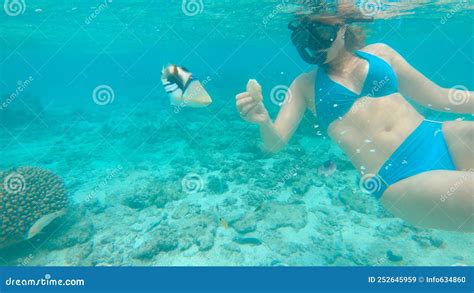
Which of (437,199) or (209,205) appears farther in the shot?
(209,205)

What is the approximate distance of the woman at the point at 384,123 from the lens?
3.03 m

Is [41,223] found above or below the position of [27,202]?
below

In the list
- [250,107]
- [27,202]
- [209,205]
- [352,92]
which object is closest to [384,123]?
[352,92]

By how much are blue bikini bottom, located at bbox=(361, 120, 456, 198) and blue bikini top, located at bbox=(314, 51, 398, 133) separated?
67cm

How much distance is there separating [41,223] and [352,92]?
8.05 meters

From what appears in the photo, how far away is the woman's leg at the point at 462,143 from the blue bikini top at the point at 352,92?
84 centimetres

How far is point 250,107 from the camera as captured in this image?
3.14 meters

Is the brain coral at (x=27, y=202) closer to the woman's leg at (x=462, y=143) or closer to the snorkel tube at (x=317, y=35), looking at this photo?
the snorkel tube at (x=317, y=35)

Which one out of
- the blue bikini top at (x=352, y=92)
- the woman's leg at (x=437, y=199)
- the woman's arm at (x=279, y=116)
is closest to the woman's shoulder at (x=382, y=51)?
the blue bikini top at (x=352, y=92)

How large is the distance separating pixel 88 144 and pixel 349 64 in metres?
16.9

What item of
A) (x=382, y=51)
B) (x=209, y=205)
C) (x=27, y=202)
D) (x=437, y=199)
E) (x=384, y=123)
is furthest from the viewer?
(x=209, y=205)

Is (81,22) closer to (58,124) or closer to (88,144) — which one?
(58,124)

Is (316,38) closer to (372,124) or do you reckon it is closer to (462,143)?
(372,124)

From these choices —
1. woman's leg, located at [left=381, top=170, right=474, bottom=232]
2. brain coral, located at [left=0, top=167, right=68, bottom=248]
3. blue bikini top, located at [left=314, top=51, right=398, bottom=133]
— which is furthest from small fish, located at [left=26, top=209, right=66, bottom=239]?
woman's leg, located at [left=381, top=170, right=474, bottom=232]
